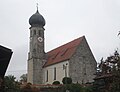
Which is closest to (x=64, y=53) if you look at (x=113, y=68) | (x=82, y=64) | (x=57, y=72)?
(x=57, y=72)

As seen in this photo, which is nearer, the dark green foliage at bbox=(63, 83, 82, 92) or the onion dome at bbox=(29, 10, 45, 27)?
the dark green foliage at bbox=(63, 83, 82, 92)

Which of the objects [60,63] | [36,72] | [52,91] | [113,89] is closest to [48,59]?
[36,72]

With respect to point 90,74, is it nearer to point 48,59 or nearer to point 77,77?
point 77,77

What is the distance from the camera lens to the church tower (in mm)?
61266

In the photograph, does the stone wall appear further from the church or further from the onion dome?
the onion dome

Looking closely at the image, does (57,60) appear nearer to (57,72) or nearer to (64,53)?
(64,53)

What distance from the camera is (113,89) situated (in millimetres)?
16266

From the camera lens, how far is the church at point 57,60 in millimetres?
51344

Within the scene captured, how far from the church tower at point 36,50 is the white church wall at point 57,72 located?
182cm

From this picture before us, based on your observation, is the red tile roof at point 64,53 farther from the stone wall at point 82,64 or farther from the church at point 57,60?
the stone wall at point 82,64

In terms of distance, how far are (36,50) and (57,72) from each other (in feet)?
32.4

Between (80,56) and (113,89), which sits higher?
(80,56)

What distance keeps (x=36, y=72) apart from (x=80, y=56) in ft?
42.8

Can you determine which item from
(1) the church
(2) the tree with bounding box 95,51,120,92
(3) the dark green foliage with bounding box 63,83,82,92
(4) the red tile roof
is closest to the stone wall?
(1) the church
